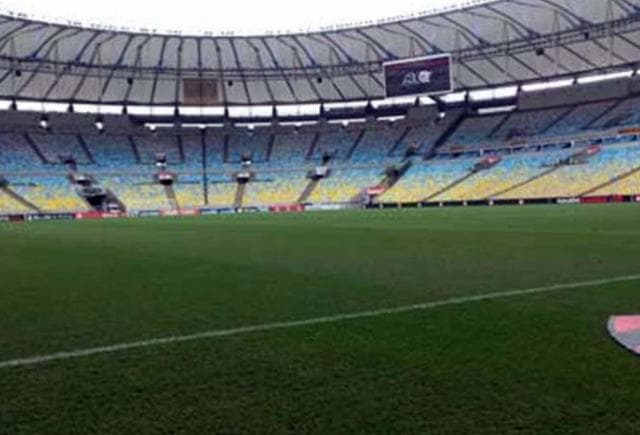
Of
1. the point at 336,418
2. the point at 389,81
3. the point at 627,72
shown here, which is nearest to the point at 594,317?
the point at 336,418

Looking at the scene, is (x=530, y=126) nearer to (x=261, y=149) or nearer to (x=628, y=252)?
(x=261, y=149)

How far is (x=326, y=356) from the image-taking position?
14.3 feet

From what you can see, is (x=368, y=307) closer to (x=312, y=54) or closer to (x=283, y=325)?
(x=283, y=325)

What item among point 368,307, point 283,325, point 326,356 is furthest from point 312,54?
point 326,356

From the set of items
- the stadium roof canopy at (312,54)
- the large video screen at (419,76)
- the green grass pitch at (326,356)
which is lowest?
the green grass pitch at (326,356)

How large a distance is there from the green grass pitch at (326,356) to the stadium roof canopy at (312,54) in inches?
1794

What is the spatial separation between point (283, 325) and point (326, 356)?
3.92 ft

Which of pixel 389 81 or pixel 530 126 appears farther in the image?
pixel 530 126

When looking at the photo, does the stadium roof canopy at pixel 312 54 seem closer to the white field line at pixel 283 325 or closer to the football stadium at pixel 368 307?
the football stadium at pixel 368 307

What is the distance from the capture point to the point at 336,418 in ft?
10.2

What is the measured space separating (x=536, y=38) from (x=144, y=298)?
49.7 m

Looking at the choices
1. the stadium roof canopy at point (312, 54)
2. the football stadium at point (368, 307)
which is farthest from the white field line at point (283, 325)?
the stadium roof canopy at point (312, 54)

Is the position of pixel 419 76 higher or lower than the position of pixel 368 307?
higher

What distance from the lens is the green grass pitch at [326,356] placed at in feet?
10.3
